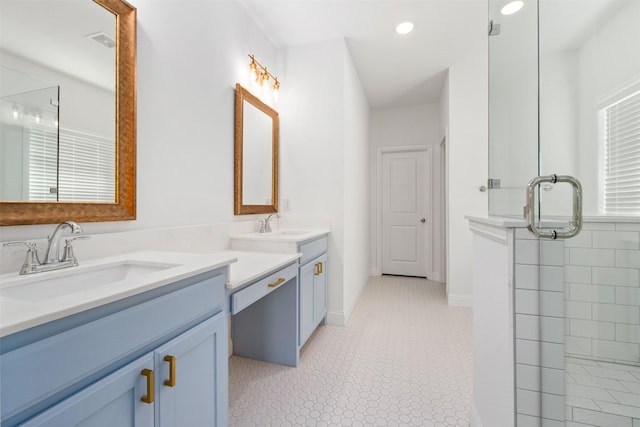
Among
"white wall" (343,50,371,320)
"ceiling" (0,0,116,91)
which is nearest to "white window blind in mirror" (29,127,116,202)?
"ceiling" (0,0,116,91)

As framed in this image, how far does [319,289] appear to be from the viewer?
238 cm

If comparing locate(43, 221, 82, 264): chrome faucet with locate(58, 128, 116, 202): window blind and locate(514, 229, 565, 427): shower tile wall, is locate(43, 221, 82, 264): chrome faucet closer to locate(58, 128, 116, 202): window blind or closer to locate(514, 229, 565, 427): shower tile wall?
locate(58, 128, 116, 202): window blind

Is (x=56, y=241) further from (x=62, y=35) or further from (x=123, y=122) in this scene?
(x=62, y=35)

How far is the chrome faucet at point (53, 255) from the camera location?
0.94m

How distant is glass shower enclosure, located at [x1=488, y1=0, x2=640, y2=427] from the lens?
0.86 meters

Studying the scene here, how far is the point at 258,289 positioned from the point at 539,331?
3.72ft

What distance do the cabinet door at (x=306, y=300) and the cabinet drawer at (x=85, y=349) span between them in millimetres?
1082

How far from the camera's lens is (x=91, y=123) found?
3.90 ft

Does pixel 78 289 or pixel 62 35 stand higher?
pixel 62 35

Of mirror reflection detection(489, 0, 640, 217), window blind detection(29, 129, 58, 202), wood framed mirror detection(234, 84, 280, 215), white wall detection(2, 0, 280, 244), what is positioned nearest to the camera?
mirror reflection detection(489, 0, 640, 217)

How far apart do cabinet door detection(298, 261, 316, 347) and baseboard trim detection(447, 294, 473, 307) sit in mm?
1852

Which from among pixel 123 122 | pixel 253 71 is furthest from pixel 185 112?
pixel 253 71

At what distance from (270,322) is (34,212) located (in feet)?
4.58

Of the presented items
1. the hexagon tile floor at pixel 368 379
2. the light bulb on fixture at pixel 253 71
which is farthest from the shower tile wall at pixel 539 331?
the light bulb on fixture at pixel 253 71
